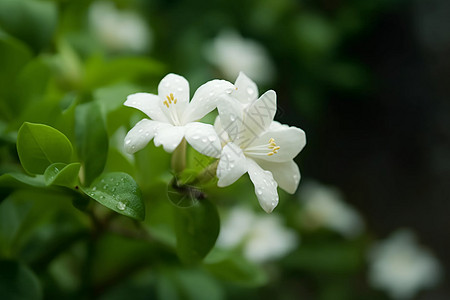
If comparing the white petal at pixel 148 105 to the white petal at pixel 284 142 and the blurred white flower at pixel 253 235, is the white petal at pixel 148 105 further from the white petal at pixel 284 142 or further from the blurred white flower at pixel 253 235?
the blurred white flower at pixel 253 235

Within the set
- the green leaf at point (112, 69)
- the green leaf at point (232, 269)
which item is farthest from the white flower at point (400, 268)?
the green leaf at point (112, 69)

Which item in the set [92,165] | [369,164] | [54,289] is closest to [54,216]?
[54,289]

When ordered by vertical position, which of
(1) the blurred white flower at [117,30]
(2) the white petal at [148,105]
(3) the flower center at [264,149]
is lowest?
(1) the blurred white flower at [117,30]

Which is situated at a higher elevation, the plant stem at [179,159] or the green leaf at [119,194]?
the plant stem at [179,159]

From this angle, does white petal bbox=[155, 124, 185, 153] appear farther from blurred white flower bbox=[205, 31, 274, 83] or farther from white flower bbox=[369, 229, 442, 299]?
white flower bbox=[369, 229, 442, 299]

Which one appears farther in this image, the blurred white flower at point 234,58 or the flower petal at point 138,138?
the blurred white flower at point 234,58

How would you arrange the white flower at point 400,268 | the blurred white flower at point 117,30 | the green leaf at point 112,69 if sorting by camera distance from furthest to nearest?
the white flower at point 400,268 < the blurred white flower at point 117,30 < the green leaf at point 112,69

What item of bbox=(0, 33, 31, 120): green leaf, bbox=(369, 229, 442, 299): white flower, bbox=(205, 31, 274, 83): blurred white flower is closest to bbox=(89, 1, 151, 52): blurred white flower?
bbox=(205, 31, 274, 83): blurred white flower
